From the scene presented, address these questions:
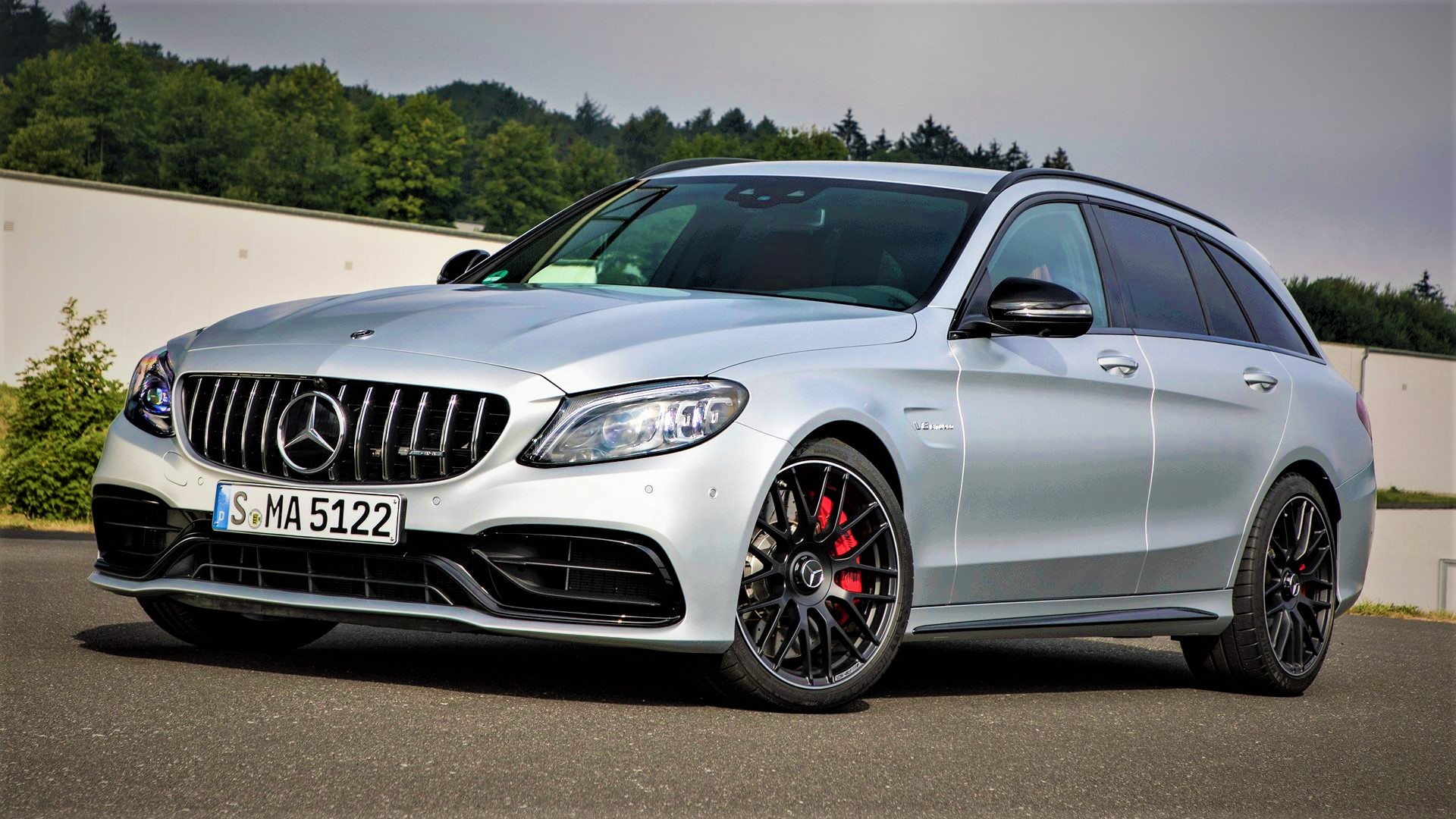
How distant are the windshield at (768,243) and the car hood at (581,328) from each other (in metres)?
0.26

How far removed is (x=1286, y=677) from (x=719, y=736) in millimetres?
3385

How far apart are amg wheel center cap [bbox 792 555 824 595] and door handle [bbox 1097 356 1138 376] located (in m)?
1.76

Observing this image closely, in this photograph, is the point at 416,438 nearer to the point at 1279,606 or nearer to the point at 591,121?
the point at 1279,606

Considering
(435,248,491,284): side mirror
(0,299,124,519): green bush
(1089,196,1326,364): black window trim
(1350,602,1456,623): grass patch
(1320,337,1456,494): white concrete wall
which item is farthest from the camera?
(1320,337,1456,494): white concrete wall

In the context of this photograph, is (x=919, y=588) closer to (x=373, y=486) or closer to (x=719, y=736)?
(x=719, y=736)

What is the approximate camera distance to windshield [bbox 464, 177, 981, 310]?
5.76 meters

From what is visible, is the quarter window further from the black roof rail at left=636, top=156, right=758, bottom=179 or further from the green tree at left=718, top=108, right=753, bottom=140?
the green tree at left=718, top=108, right=753, bottom=140

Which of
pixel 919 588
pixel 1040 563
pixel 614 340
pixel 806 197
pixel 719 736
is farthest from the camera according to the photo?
pixel 806 197

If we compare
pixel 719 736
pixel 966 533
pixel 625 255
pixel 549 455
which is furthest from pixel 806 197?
pixel 719 736

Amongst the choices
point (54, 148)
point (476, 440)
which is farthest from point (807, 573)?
point (54, 148)

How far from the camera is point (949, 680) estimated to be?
625 cm

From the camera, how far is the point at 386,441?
457cm

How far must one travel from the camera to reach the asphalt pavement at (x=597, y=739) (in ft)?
11.6

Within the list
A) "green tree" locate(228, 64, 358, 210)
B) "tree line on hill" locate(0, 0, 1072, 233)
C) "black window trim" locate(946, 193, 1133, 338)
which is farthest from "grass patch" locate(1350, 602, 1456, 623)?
"green tree" locate(228, 64, 358, 210)
